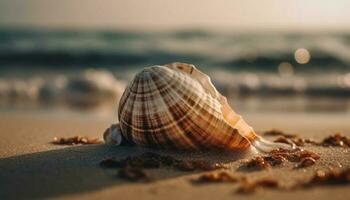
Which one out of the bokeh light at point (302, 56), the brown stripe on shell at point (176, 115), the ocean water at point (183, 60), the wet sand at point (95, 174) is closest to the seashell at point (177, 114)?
the brown stripe on shell at point (176, 115)

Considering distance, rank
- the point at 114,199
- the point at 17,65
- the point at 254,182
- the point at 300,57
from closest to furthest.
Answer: the point at 114,199 → the point at 254,182 → the point at 17,65 → the point at 300,57

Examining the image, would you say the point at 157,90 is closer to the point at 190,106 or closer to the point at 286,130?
the point at 190,106

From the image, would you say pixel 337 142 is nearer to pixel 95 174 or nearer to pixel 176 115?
pixel 176 115

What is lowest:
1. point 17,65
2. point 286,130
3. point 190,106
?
point 286,130

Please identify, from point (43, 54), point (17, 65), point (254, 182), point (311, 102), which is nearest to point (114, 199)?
point (254, 182)

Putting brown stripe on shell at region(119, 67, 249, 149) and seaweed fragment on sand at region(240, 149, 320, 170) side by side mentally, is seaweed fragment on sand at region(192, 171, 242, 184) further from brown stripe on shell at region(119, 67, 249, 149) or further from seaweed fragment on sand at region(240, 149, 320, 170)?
brown stripe on shell at region(119, 67, 249, 149)

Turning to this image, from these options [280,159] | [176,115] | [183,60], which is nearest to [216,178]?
[176,115]
